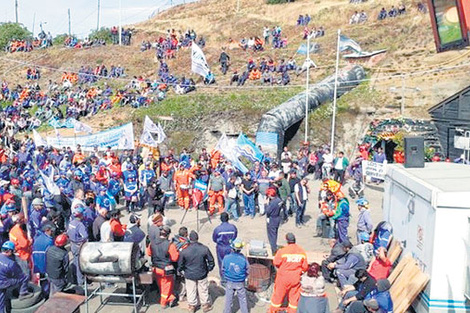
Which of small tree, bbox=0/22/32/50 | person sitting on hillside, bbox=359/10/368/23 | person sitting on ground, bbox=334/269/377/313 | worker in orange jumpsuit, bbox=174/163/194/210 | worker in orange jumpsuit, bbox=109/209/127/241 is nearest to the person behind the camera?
person sitting on ground, bbox=334/269/377/313

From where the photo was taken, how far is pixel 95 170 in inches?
651

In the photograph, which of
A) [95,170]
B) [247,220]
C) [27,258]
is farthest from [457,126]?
[27,258]

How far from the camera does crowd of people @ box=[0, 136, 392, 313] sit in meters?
8.28

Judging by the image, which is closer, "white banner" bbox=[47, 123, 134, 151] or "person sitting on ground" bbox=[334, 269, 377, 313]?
"person sitting on ground" bbox=[334, 269, 377, 313]

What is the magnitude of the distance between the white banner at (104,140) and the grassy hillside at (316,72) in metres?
7.23

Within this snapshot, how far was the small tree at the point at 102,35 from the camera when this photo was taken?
54978 millimetres

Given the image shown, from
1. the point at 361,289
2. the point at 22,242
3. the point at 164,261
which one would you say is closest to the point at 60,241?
the point at 22,242

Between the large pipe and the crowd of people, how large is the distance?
5259 millimetres

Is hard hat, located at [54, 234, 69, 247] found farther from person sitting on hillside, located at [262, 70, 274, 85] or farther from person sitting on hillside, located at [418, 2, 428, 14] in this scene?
person sitting on hillside, located at [418, 2, 428, 14]

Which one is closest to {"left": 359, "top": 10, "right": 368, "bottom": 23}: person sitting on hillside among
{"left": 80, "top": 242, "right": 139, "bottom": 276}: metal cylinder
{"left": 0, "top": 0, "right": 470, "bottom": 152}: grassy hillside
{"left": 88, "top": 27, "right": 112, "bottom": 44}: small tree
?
{"left": 0, "top": 0, "right": 470, "bottom": 152}: grassy hillside

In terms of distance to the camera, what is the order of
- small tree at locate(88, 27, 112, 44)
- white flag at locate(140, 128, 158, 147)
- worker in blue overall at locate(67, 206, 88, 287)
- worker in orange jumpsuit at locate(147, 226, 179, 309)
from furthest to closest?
small tree at locate(88, 27, 112, 44)
white flag at locate(140, 128, 158, 147)
worker in blue overall at locate(67, 206, 88, 287)
worker in orange jumpsuit at locate(147, 226, 179, 309)

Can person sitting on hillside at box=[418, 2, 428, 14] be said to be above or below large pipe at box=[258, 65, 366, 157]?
above

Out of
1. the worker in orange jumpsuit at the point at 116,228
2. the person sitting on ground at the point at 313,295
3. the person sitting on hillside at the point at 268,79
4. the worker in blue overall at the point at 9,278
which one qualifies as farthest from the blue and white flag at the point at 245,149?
the person sitting on hillside at the point at 268,79

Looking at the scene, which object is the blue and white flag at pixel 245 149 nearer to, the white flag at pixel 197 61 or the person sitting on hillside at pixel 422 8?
the white flag at pixel 197 61
